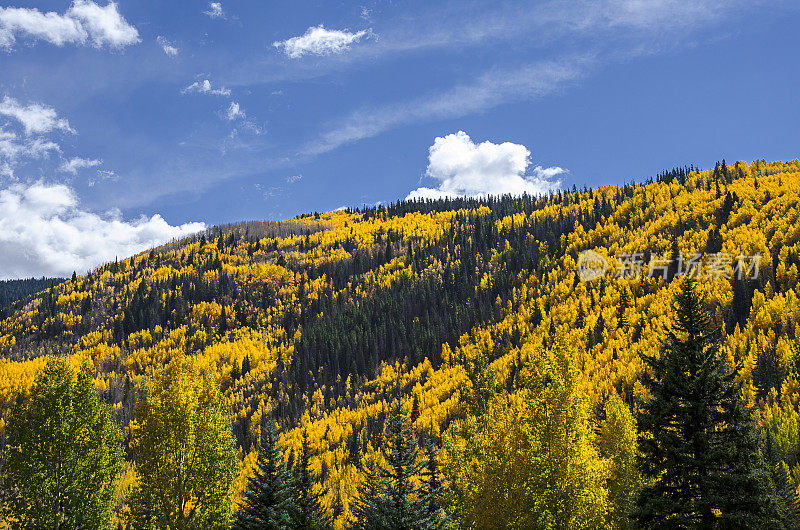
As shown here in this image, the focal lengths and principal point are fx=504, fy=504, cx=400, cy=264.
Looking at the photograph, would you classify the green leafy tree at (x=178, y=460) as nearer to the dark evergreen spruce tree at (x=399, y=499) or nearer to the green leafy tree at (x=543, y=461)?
the dark evergreen spruce tree at (x=399, y=499)

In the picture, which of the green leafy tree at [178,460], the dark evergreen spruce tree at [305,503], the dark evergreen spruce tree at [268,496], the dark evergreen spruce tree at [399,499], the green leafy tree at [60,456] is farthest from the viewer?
the dark evergreen spruce tree at [305,503]

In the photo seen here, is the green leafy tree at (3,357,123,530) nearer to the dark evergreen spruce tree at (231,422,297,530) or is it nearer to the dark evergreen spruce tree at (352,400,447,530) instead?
the dark evergreen spruce tree at (231,422,297,530)

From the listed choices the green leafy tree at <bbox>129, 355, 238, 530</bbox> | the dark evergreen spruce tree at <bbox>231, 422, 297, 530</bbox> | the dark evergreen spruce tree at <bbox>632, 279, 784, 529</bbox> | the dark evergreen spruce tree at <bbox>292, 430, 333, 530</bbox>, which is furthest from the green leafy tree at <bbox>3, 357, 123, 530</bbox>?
the dark evergreen spruce tree at <bbox>632, 279, 784, 529</bbox>

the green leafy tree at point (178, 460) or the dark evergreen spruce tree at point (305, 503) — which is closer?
the green leafy tree at point (178, 460)

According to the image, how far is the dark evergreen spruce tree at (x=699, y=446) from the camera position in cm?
1673

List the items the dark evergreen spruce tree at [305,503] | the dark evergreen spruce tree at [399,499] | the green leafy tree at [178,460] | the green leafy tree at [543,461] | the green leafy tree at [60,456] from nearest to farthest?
the green leafy tree at [60,456]
the green leafy tree at [543,461]
the green leafy tree at [178,460]
the dark evergreen spruce tree at [399,499]
the dark evergreen spruce tree at [305,503]

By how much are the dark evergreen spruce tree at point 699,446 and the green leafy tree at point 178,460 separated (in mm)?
17550

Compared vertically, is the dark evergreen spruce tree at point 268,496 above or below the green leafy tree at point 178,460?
below

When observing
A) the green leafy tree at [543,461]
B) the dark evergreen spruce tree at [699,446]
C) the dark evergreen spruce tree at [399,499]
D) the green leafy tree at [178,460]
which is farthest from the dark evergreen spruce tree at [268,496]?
the dark evergreen spruce tree at [699,446]

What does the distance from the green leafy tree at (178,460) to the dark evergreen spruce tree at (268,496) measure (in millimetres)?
6362

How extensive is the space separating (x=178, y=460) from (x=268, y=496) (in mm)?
8845

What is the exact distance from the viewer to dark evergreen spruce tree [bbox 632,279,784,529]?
16734 millimetres

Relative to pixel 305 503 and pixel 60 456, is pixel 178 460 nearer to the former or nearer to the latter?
pixel 60 456

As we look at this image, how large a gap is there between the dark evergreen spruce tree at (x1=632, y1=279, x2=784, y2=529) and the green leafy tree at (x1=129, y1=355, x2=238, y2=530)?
17.5 m
